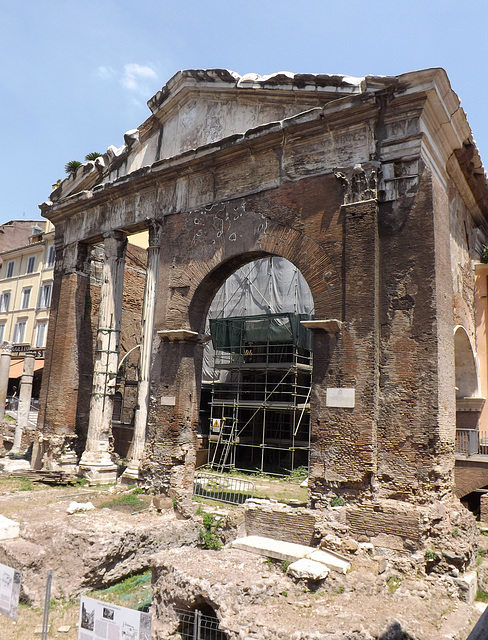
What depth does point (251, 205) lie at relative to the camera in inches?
393

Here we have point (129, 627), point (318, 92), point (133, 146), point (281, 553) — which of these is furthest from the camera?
point (133, 146)

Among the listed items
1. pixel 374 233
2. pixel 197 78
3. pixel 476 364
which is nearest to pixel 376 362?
pixel 374 233

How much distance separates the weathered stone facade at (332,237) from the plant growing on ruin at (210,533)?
1.58 metres

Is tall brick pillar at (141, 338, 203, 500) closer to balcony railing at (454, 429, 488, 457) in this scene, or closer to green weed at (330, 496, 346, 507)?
green weed at (330, 496, 346, 507)

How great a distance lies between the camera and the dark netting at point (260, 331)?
16.6 m

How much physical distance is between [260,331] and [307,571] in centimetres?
1160

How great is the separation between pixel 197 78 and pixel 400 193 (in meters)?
5.63

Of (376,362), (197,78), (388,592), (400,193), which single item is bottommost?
(388,592)

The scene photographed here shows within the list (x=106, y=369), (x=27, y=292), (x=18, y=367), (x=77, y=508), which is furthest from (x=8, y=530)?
(x=27, y=292)

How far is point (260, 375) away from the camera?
1756cm

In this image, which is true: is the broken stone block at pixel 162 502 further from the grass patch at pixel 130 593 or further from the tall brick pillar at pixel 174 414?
the grass patch at pixel 130 593

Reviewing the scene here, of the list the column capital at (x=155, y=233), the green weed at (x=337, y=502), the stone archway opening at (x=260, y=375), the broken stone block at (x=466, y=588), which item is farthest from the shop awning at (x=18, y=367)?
the broken stone block at (x=466, y=588)

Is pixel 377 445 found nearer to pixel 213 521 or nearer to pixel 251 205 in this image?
pixel 213 521

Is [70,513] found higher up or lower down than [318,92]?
lower down
